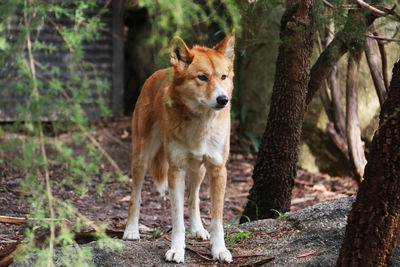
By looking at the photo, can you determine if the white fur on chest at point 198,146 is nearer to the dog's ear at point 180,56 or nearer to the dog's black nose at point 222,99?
the dog's black nose at point 222,99

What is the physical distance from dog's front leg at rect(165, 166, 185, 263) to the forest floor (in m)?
0.64

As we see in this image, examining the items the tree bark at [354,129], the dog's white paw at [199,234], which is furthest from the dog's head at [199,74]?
the tree bark at [354,129]

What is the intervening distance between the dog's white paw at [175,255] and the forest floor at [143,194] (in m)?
0.78

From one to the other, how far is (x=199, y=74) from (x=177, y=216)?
1039mm

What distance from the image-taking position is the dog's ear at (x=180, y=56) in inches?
141

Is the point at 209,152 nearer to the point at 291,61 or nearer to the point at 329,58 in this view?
the point at 291,61

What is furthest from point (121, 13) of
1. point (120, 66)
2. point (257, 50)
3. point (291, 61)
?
point (291, 61)

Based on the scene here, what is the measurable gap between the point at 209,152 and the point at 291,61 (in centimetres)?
122

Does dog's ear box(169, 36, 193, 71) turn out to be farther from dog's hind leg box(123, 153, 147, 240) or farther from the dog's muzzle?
dog's hind leg box(123, 153, 147, 240)

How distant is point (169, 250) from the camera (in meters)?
3.51

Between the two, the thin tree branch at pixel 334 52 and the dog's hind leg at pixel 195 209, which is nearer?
the thin tree branch at pixel 334 52

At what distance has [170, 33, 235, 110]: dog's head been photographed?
3523 millimetres

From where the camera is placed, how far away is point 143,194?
653cm

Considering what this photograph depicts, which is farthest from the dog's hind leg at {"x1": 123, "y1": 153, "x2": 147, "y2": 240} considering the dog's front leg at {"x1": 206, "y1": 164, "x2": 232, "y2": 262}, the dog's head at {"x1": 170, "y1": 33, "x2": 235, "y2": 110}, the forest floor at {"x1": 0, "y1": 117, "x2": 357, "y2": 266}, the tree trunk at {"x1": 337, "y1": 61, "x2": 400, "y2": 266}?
the tree trunk at {"x1": 337, "y1": 61, "x2": 400, "y2": 266}
